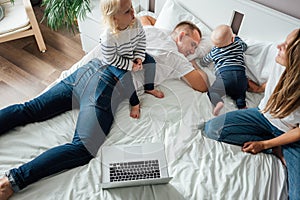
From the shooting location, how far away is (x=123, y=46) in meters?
1.35

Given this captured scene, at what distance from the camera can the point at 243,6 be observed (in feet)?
5.00

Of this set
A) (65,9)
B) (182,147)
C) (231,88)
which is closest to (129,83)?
(182,147)

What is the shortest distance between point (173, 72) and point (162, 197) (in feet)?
2.09

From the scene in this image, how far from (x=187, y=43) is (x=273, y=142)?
0.64 metres

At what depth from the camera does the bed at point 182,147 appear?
109 centimetres

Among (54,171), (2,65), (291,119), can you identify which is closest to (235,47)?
(291,119)

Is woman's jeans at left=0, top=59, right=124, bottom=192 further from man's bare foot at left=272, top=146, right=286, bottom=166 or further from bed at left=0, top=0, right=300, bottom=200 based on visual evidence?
man's bare foot at left=272, top=146, right=286, bottom=166

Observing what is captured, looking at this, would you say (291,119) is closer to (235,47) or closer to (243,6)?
(235,47)

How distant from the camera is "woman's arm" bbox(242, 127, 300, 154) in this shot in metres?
1.17

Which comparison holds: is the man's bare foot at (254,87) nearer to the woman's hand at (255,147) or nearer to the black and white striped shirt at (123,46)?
the woman's hand at (255,147)

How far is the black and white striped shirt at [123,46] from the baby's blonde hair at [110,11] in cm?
3

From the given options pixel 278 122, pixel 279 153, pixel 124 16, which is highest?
pixel 124 16

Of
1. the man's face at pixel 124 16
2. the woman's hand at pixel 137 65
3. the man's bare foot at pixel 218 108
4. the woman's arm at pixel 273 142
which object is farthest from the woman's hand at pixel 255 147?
the man's face at pixel 124 16

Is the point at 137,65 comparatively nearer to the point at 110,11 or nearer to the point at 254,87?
the point at 110,11
